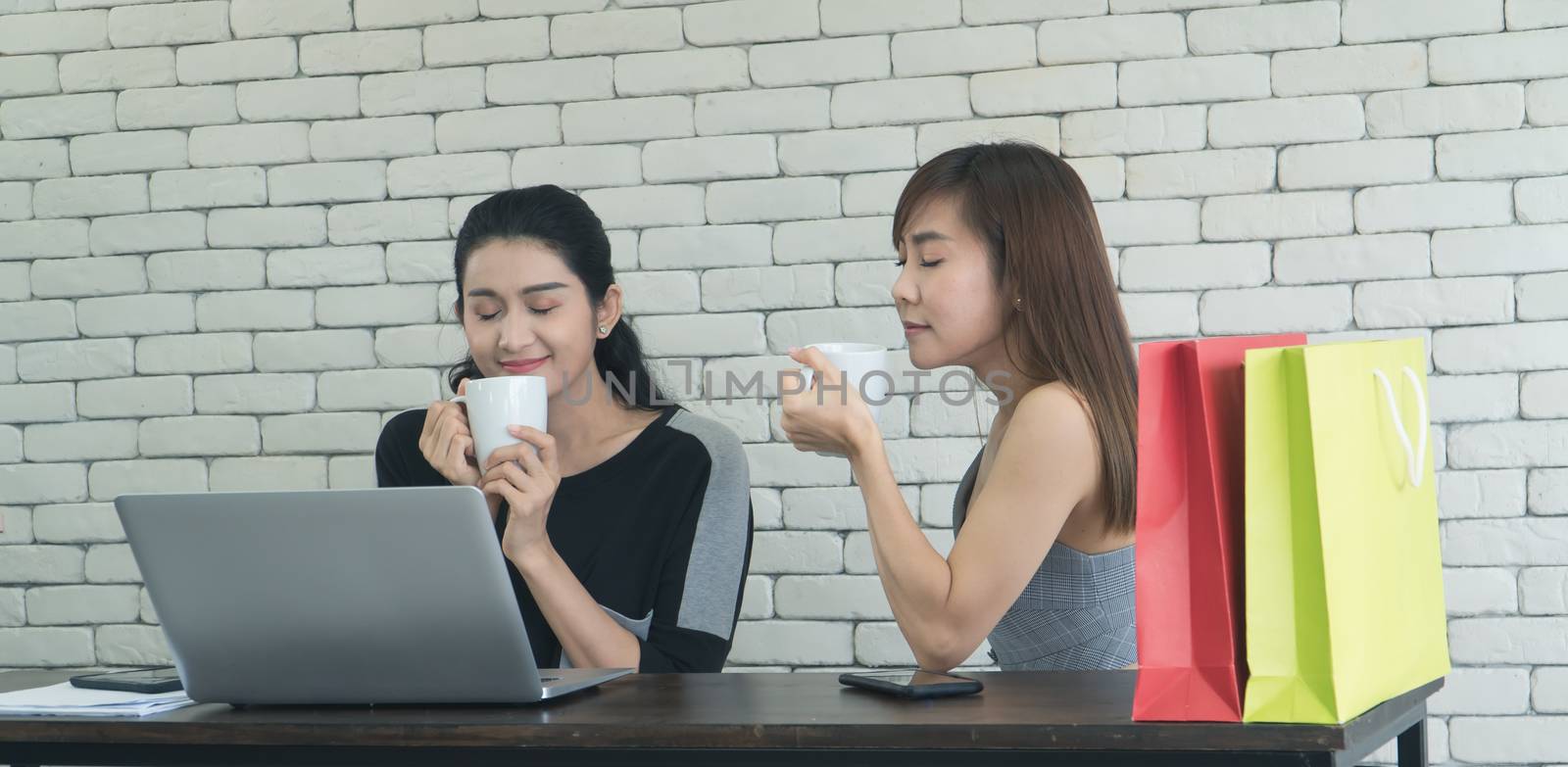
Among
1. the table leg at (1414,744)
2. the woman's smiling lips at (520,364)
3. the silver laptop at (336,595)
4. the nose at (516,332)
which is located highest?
the nose at (516,332)

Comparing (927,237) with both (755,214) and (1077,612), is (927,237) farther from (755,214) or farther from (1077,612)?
(755,214)

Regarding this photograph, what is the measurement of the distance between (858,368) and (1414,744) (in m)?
0.60

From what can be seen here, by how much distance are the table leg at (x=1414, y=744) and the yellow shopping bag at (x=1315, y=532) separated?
6.9 inches

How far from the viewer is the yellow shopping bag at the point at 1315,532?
964mm

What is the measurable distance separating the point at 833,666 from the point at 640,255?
0.82 meters

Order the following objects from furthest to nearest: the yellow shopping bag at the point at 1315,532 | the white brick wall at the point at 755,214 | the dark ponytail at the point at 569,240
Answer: the white brick wall at the point at 755,214, the dark ponytail at the point at 569,240, the yellow shopping bag at the point at 1315,532

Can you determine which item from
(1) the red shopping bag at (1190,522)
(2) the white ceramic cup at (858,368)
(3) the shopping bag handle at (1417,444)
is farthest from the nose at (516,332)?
(3) the shopping bag handle at (1417,444)

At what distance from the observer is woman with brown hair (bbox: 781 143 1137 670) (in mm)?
1348

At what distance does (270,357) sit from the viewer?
2641 mm

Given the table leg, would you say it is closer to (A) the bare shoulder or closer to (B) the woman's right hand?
(A) the bare shoulder

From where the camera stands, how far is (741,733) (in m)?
1.04

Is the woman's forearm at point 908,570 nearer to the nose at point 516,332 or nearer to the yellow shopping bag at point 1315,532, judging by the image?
the yellow shopping bag at point 1315,532

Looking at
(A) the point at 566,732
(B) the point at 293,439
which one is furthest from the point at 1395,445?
(B) the point at 293,439

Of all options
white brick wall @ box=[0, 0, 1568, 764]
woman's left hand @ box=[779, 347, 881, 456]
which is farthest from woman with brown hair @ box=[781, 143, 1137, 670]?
white brick wall @ box=[0, 0, 1568, 764]
